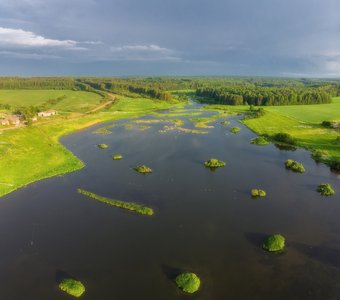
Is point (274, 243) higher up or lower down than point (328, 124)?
lower down

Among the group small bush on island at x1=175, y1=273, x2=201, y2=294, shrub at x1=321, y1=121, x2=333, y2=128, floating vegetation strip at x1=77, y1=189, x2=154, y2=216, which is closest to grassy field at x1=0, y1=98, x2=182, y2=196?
floating vegetation strip at x1=77, y1=189, x2=154, y2=216

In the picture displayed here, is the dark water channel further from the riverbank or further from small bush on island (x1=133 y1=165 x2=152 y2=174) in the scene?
the riverbank

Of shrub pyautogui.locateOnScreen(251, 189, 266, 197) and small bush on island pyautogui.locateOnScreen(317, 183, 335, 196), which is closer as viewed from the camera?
shrub pyautogui.locateOnScreen(251, 189, 266, 197)

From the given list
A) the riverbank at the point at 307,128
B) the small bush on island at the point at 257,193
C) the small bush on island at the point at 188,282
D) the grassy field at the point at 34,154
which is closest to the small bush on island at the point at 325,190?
the small bush on island at the point at 257,193

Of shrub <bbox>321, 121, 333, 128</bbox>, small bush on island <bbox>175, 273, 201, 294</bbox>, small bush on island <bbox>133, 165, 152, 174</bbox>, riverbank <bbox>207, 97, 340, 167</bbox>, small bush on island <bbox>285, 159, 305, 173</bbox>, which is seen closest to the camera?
small bush on island <bbox>175, 273, 201, 294</bbox>

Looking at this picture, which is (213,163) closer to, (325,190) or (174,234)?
(325,190)

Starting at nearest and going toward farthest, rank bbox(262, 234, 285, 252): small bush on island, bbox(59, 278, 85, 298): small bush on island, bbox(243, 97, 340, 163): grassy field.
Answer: bbox(59, 278, 85, 298): small bush on island < bbox(262, 234, 285, 252): small bush on island < bbox(243, 97, 340, 163): grassy field

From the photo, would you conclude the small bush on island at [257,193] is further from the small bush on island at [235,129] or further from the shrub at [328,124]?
the shrub at [328,124]

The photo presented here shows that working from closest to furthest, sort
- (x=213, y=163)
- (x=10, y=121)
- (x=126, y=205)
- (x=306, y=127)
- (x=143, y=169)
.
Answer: (x=126, y=205)
(x=143, y=169)
(x=213, y=163)
(x=10, y=121)
(x=306, y=127)

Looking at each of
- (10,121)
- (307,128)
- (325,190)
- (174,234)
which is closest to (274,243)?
(174,234)
